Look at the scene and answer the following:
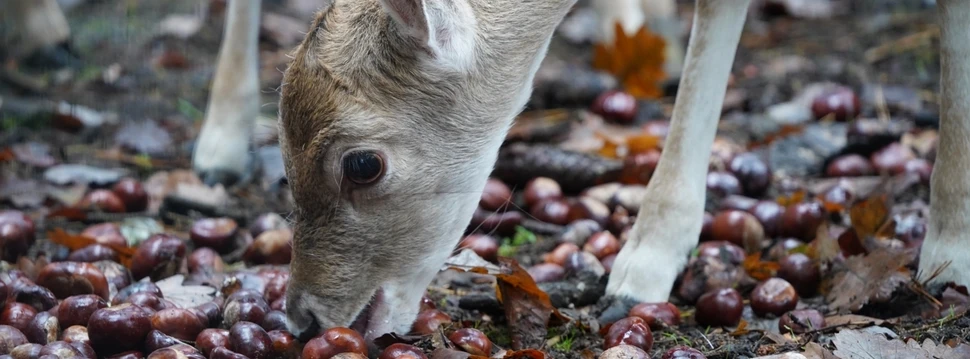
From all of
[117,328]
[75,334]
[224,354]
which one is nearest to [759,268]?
[224,354]

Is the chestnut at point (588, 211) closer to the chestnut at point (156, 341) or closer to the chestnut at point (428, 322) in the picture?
the chestnut at point (428, 322)

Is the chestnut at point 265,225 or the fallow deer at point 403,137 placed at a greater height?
the fallow deer at point 403,137

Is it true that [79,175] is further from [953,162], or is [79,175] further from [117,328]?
[953,162]

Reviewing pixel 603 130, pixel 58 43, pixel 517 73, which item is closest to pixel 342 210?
pixel 517 73

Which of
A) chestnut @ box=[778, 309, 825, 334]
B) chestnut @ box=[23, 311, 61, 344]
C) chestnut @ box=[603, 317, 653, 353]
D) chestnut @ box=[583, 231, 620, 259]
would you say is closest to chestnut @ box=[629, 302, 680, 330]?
chestnut @ box=[603, 317, 653, 353]

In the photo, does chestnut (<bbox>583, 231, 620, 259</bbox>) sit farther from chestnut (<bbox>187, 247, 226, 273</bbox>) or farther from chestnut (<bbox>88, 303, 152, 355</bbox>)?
chestnut (<bbox>88, 303, 152, 355</bbox>)

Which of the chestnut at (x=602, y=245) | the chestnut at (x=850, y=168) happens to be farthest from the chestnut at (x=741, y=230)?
the chestnut at (x=850, y=168)
